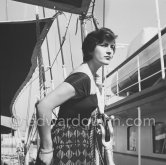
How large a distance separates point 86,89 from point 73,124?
0.16 meters

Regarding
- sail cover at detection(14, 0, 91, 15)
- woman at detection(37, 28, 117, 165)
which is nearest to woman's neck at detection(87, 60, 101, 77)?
woman at detection(37, 28, 117, 165)

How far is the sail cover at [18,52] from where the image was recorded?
5.25 m

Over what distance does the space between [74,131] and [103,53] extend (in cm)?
35

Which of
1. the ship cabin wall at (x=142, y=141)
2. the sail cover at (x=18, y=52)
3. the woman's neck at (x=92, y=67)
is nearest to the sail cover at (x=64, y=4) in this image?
the woman's neck at (x=92, y=67)

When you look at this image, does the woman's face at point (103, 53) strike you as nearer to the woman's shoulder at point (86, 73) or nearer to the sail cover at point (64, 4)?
the woman's shoulder at point (86, 73)

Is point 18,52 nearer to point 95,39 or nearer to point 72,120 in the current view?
point 95,39

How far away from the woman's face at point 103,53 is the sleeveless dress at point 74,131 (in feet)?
0.40

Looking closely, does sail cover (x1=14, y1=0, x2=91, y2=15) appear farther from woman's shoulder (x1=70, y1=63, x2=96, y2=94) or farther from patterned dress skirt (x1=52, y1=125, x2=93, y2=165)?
patterned dress skirt (x1=52, y1=125, x2=93, y2=165)

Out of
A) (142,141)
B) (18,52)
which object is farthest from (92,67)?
(18,52)

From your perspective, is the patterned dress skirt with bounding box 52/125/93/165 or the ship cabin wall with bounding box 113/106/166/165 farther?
the ship cabin wall with bounding box 113/106/166/165

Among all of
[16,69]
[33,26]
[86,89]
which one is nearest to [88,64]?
[86,89]

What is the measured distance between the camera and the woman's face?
49.0 inches

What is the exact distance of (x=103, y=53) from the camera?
1.26 metres

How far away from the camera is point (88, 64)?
4.11 ft
